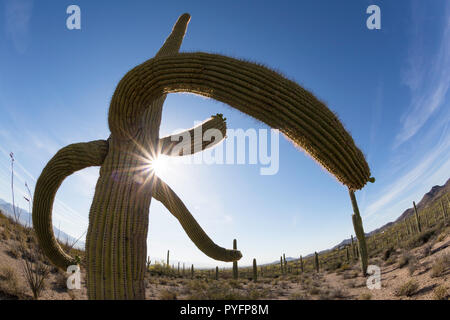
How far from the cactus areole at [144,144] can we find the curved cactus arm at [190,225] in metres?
1.02

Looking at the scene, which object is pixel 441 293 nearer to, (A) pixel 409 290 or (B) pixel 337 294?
(A) pixel 409 290

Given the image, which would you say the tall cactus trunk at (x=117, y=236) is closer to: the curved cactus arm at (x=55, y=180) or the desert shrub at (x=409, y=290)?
the curved cactus arm at (x=55, y=180)

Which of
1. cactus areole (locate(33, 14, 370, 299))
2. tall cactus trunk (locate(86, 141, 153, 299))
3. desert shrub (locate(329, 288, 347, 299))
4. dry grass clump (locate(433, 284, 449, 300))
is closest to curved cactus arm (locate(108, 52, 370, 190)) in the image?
cactus areole (locate(33, 14, 370, 299))

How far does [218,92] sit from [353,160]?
1191 millimetres

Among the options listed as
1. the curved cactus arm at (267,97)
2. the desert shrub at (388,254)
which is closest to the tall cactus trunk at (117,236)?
the curved cactus arm at (267,97)

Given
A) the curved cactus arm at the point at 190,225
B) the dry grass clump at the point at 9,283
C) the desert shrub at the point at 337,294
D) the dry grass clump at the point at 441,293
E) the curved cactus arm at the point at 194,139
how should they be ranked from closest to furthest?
the curved cactus arm at the point at 194,139, the curved cactus arm at the point at 190,225, the dry grass clump at the point at 9,283, the dry grass clump at the point at 441,293, the desert shrub at the point at 337,294

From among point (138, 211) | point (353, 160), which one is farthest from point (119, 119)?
point (353, 160)

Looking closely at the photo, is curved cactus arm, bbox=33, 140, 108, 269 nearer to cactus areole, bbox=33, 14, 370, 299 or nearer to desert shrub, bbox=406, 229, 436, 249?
cactus areole, bbox=33, 14, 370, 299

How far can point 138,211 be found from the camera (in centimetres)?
253

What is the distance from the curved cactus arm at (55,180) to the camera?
293 centimetres

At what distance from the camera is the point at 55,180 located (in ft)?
11.3

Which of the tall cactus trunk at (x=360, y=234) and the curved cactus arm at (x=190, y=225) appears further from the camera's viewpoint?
the tall cactus trunk at (x=360, y=234)

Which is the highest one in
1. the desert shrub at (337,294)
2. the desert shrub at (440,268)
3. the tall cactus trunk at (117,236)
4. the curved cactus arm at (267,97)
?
the curved cactus arm at (267,97)
